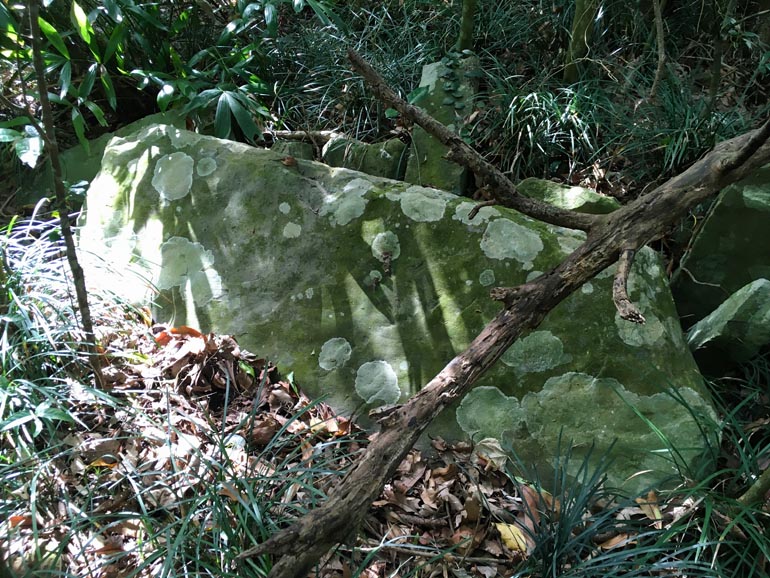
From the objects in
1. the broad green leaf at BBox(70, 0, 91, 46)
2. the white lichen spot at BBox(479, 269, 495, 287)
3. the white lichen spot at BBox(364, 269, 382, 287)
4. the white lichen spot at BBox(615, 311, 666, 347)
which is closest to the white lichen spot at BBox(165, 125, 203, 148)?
the broad green leaf at BBox(70, 0, 91, 46)

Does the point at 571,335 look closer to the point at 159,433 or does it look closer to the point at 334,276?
the point at 334,276

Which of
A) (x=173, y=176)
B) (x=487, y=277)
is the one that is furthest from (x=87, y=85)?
(x=487, y=277)

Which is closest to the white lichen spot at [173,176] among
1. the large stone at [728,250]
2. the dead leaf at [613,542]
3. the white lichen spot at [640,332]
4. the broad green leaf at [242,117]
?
the broad green leaf at [242,117]

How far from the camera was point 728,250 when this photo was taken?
300 centimetres

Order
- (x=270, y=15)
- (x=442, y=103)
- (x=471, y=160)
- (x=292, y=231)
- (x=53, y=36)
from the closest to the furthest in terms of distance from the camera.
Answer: (x=471, y=160), (x=292, y=231), (x=53, y=36), (x=270, y=15), (x=442, y=103)

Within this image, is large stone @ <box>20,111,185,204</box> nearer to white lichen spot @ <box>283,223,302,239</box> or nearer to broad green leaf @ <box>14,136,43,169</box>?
broad green leaf @ <box>14,136,43,169</box>

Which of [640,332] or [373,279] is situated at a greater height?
[373,279]

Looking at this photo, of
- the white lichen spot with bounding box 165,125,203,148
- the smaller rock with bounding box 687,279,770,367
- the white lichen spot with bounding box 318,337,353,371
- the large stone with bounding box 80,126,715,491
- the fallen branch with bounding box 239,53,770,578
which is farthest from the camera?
the white lichen spot with bounding box 165,125,203,148

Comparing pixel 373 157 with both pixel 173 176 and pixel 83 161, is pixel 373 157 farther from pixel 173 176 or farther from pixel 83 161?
pixel 83 161

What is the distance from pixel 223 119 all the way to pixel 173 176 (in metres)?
0.67

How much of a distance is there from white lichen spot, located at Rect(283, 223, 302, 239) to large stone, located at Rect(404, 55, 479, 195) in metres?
1.11

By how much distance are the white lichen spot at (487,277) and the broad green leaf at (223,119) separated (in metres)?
1.82

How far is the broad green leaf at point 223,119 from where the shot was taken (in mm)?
3604

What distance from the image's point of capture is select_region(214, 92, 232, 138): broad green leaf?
3604mm
